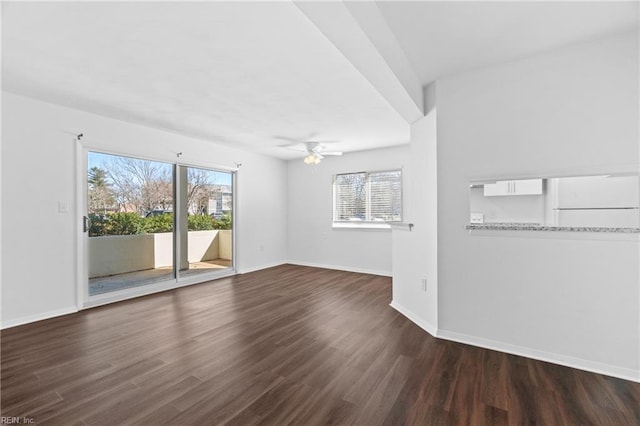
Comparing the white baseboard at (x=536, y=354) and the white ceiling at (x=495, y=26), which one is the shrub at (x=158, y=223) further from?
the white ceiling at (x=495, y=26)

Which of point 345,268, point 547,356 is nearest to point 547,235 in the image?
point 547,356

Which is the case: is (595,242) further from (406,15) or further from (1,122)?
(1,122)

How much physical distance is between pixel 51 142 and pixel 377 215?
5152 millimetres

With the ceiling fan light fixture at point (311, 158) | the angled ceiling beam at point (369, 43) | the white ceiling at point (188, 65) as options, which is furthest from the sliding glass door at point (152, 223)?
the angled ceiling beam at point (369, 43)

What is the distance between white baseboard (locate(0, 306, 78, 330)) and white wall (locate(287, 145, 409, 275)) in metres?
4.23

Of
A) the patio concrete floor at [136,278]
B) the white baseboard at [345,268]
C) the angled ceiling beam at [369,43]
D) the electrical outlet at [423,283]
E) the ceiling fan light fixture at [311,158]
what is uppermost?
the angled ceiling beam at [369,43]

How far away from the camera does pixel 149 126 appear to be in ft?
13.8

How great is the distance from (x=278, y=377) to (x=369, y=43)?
92.5 inches

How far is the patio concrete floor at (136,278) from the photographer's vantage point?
12.8 feet

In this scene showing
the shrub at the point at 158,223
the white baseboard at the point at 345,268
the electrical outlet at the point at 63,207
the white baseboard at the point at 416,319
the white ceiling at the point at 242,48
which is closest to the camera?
the white ceiling at the point at 242,48

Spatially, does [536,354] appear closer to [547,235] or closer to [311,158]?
[547,235]

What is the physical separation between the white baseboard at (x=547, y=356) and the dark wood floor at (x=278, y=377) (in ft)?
0.26

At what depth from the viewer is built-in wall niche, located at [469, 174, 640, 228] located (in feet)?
6.96

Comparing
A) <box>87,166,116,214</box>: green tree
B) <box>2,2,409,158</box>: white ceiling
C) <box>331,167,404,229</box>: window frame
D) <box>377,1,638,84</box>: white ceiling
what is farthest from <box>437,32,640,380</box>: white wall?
<box>87,166,116,214</box>: green tree
